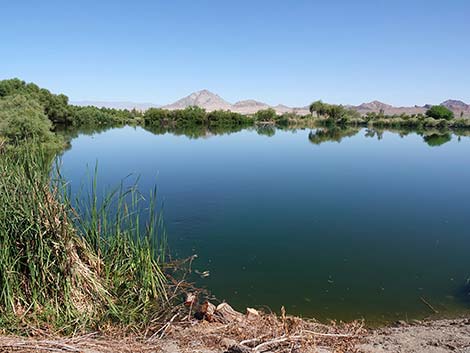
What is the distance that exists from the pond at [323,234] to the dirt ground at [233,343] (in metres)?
1.11

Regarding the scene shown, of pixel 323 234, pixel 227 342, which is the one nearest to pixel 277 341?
pixel 227 342

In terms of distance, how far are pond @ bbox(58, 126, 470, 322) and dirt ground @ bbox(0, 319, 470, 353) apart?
3.63 feet

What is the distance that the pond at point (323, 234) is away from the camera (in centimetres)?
655

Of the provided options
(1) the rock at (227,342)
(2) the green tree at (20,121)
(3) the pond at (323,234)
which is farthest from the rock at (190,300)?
(2) the green tree at (20,121)

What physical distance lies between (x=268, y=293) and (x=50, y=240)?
4006mm

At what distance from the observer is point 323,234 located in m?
9.93

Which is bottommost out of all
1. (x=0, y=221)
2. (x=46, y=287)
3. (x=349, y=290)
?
(x=349, y=290)

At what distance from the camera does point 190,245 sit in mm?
8773

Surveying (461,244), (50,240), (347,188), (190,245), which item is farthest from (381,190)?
(50,240)

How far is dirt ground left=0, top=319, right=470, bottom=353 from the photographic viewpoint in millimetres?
3312

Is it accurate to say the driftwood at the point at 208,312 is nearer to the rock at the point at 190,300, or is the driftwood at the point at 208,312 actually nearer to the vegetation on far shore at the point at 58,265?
the rock at the point at 190,300

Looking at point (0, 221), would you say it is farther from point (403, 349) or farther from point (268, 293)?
point (403, 349)

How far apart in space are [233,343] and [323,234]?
6.51 metres

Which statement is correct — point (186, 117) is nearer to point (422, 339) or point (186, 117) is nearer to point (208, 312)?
point (208, 312)
